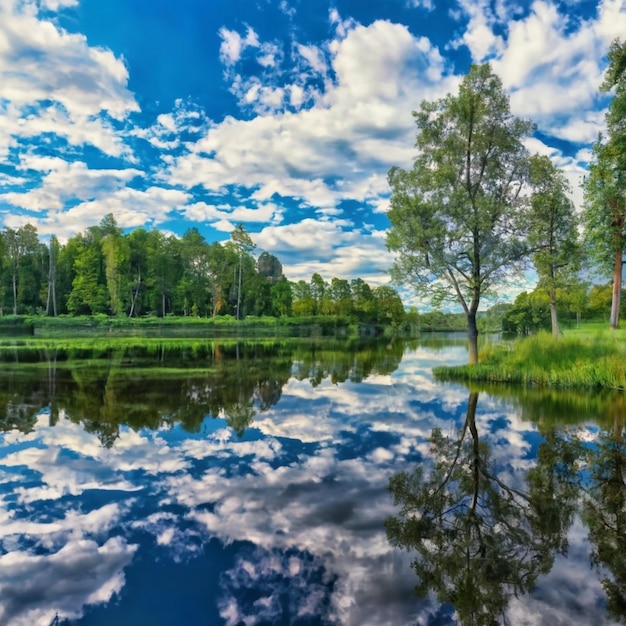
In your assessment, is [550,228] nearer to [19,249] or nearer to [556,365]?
[556,365]

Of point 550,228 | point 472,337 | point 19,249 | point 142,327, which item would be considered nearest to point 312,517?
point 472,337

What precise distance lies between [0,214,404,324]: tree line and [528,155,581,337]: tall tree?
205 feet

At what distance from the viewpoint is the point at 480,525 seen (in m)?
4.96

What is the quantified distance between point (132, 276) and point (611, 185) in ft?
265

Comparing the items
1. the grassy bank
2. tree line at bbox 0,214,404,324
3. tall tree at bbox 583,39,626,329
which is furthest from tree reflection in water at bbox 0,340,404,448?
tree line at bbox 0,214,404,324

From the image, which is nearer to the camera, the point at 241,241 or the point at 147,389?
the point at 147,389

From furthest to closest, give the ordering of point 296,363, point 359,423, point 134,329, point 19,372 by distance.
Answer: point 134,329, point 296,363, point 19,372, point 359,423

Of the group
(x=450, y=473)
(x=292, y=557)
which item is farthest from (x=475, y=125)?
(x=292, y=557)

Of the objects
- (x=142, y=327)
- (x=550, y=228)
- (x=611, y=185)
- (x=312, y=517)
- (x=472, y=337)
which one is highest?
(x=611, y=185)

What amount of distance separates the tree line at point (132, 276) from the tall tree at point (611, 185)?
64835mm

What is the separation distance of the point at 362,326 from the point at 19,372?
91.3 m

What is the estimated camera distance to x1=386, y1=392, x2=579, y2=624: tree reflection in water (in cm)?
389

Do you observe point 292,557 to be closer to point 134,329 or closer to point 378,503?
point 378,503

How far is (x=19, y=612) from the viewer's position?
12.1 feet
